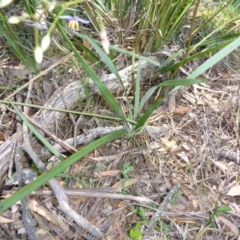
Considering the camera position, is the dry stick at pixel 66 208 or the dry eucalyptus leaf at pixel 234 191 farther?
the dry eucalyptus leaf at pixel 234 191

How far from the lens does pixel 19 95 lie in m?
1.34

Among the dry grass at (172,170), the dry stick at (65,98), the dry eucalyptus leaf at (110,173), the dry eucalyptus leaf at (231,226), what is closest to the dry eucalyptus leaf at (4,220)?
the dry grass at (172,170)

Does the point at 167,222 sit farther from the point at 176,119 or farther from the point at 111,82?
the point at 111,82

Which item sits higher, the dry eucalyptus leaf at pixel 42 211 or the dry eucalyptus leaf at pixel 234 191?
the dry eucalyptus leaf at pixel 42 211

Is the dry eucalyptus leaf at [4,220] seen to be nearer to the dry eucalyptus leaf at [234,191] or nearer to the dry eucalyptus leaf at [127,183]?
the dry eucalyptus leaf at [127,183]

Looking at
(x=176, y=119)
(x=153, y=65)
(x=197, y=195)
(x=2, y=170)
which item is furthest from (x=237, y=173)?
(x=2, y=170)

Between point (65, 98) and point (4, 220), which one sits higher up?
point (65, 98)

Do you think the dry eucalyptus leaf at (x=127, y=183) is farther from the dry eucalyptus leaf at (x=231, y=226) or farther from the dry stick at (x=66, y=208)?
the dry eucalyptus leaf at (x=231, y=226)

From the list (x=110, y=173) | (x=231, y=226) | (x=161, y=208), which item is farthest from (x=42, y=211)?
(x=231, y=226)

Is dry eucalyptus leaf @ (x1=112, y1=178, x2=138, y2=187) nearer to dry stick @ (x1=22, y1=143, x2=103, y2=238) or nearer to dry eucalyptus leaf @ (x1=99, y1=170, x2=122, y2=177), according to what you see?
dry eucalyptus leaf @ (x1=99, y1=170, x2=122, y2=177)

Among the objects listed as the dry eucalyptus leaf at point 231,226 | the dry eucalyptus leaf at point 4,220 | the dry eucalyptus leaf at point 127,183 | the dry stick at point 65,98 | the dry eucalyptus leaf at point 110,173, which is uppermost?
the dry stick at point 65,98

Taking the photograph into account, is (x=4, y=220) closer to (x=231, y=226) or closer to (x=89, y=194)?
(x=89, y=194)

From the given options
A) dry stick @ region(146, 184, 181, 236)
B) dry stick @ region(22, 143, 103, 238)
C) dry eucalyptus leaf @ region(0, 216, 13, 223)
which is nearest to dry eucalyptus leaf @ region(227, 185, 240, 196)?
dry stick @ region(146, 184, 181, 236)

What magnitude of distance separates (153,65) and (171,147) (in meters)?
0.31
